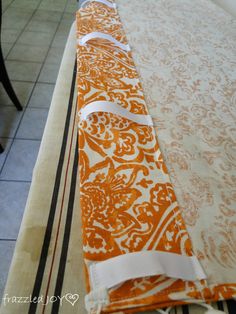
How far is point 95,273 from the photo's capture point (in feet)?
1.26

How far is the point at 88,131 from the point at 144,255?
1.12ft

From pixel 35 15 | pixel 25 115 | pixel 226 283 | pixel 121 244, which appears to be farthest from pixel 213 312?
pixel 35 15

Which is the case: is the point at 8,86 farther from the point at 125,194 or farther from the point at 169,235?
the point at 169,235

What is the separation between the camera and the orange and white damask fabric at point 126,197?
1.26 ft

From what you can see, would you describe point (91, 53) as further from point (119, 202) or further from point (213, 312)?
point (213, 312)

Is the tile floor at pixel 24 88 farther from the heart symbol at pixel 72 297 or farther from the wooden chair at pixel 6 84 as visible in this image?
the heart symbol at pixel 72 297

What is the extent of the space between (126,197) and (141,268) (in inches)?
5.9

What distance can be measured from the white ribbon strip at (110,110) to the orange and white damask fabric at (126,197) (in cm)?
1

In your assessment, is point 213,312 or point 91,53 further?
point 91,53

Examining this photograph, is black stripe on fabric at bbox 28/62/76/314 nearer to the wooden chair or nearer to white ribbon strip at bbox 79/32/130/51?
white ribbon strip at bbox 79/32/130/51

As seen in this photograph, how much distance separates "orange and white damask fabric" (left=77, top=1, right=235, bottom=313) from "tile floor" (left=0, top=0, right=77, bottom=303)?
31.3 inches

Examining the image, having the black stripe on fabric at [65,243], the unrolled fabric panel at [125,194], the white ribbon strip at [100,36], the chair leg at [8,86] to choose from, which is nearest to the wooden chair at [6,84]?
the chair leg at [8,86]

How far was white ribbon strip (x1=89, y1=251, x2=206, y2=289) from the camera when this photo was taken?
37 cm

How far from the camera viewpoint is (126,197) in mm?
486
